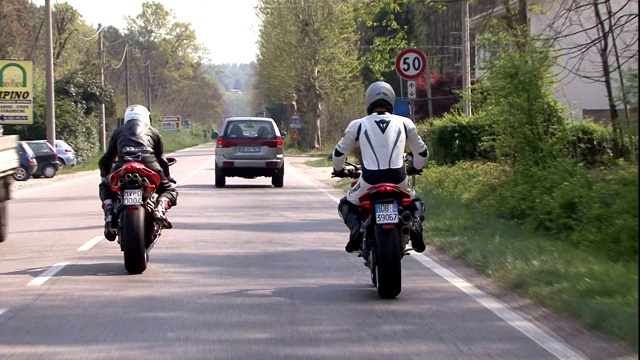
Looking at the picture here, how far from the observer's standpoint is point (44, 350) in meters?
7.15

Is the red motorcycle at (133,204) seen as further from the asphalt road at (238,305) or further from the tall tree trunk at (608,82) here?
the tall tree trunk at (608,82)

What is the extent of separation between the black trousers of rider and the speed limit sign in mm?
9896

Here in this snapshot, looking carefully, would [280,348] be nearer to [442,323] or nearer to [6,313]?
[442,323]

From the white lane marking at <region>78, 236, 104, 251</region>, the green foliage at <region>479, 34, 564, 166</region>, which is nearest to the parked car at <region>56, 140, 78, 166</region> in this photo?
the green foliage at <region>479, 34, 564, 166</region>

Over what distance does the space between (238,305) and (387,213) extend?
4.87 feet

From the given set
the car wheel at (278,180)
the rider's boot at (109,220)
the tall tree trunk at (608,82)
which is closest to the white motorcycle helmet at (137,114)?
the rider's boot at (109,220)

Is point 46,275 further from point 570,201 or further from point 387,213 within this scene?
point 570,201

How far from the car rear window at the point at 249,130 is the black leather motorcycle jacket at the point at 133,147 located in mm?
15170

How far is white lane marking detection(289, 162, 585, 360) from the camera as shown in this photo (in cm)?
702

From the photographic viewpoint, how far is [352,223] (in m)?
9.46

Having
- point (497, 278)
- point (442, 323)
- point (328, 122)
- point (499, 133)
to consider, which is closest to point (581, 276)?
point (497, 278)

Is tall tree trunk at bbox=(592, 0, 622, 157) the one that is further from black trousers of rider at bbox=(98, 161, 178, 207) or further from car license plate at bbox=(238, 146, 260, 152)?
car license plate at bbox=(238, 146, 260, 152)

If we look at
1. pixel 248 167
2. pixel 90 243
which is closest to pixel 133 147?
pixel 90 243

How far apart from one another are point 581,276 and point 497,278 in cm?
100
